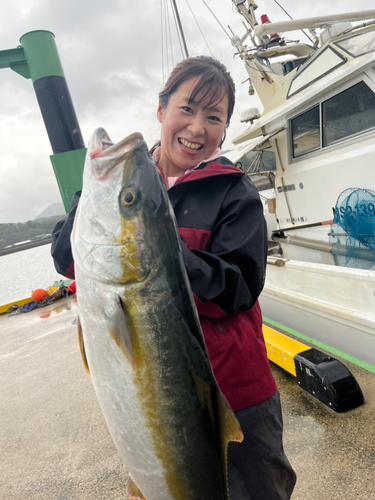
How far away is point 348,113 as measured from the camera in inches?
196

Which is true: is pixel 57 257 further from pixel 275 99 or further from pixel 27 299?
pixel 27 299

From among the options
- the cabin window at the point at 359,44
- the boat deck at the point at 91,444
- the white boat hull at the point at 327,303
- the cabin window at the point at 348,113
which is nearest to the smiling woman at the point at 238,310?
the boat deck at the point at 91,444

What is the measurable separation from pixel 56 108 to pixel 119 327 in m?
3.69

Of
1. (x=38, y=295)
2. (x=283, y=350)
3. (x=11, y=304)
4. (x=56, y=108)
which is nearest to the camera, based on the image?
(x=283, y=350)

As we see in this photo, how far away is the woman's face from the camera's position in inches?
69.1

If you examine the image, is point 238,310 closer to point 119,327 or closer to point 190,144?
point 119,327

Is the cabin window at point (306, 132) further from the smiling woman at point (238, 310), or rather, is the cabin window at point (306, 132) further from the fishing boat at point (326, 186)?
the smiling woman at point (238, 310)

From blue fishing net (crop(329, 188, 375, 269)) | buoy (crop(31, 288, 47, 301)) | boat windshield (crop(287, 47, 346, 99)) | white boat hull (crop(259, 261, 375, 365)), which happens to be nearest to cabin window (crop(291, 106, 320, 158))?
boat windshield (crop(287, 47, 346, 99))

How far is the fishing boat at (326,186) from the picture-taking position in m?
4.12

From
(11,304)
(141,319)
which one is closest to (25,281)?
(11,304)

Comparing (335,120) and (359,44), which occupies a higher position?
(359,44)

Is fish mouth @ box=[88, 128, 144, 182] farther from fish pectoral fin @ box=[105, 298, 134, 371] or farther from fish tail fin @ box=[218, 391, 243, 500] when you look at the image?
fish tail fin @ box=[218, 391, 243, 500]

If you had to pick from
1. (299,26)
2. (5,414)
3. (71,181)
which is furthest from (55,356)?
(299,26)

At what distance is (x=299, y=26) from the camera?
6312 mm
